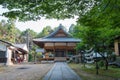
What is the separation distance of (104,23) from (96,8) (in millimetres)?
1108

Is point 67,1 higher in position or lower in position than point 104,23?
higher

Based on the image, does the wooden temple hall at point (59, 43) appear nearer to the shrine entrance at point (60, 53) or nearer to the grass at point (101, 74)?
the shrine entrance at point (60, 53)

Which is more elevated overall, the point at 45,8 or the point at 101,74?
the point at 45,8

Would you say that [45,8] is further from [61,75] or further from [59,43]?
[59,43]

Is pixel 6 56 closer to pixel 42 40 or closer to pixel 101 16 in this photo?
pixel 42 40

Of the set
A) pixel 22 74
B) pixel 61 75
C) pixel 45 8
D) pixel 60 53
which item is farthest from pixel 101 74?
pixel 60 53

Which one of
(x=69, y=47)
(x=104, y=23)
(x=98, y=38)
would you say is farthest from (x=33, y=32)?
(x=104, y=23)

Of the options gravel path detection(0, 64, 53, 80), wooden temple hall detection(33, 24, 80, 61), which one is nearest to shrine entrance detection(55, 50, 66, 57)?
wooden temple hall detection(33, 24, 80, 61)

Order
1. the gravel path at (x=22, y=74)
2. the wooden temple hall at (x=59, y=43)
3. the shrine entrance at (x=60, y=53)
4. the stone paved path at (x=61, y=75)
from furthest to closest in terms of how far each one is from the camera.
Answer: the shrine entrance at (x=60, y=53), the wooden temple hall at (x=59, y=43), the gravel path at (x=22, y=74), the stone paved path at (x=61, y=75)

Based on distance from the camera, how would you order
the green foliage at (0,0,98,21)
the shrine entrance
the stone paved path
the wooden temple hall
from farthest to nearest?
the shrine entrance → the wooden temple hall → the stone paved path → the green foliage at (0,0,98,21)

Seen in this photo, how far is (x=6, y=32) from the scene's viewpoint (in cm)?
5656

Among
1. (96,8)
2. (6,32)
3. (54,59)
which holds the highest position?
(6,32)

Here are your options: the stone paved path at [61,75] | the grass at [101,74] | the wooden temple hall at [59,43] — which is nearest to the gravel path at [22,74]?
the stone paved path at [61,75]

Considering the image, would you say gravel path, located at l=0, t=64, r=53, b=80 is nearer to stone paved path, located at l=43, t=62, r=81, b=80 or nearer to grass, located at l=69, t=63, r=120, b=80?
stone paved path, located at l=43, t=62, r=81, b=80
